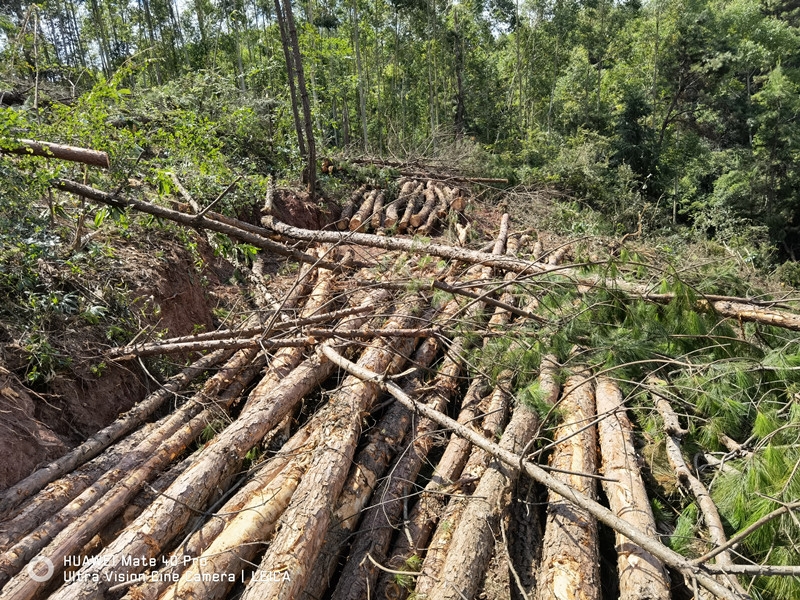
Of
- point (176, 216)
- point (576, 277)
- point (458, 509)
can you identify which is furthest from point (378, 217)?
point (458, 509)

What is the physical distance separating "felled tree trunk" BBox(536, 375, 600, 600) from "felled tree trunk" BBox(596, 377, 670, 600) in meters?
0.10

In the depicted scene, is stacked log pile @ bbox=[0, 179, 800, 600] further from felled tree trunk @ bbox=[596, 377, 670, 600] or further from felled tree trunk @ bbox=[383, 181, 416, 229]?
felled tree trunk @ bbox=[383, 181, 416, 229]

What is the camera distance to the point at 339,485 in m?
2.73

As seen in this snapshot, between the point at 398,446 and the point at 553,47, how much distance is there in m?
26.3

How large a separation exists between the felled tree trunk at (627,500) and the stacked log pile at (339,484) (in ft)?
0.04

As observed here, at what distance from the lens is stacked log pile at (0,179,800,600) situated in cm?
221

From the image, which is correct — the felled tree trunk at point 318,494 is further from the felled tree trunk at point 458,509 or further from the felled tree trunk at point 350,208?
the felled tree trunk at point 350,208

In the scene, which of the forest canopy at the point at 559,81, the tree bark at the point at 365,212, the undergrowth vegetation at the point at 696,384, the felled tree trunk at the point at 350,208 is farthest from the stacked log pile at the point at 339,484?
the forest canopy at the point at 559,81

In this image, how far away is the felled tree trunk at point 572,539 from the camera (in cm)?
217

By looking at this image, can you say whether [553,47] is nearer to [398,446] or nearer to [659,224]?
[659,224]

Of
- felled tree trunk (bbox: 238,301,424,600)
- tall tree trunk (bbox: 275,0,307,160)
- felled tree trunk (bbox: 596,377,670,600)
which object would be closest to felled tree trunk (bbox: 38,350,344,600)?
felled tree trunk (bbox: 238,301,424,600)

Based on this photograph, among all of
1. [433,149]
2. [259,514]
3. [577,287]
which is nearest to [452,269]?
[577,287]

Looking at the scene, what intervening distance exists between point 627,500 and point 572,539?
0.42m

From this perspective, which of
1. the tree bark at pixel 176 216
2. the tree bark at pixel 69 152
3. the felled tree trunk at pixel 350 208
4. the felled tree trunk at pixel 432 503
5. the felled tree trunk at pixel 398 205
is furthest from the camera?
the felled tree trunk at pixel 398 205
